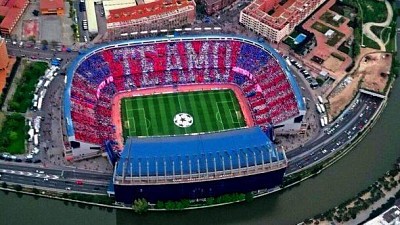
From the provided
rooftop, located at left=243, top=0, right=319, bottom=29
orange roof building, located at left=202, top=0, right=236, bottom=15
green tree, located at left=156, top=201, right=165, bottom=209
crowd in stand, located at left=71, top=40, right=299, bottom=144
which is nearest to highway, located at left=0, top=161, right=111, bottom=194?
green tree, located at left=156, top=201, right=165, bottom=209

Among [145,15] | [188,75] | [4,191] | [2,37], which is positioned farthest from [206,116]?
[2,37]

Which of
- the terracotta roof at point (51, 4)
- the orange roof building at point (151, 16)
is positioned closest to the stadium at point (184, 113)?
the orange roof building at point (151, 16)

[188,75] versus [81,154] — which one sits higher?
[188,75]

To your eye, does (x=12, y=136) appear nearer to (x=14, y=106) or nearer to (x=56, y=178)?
(x=14, y=106)

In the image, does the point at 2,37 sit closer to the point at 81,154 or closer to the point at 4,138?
the point at 4,138

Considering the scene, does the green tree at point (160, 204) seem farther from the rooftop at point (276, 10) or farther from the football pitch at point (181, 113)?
the rooftop at point (276, 10)

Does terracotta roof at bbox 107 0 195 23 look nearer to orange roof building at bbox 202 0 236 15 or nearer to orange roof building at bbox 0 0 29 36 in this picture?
orange roof building at bbox 202 0 236 15

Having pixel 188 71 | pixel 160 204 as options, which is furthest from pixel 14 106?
pixel 160 204
